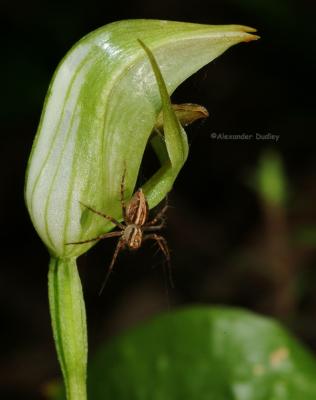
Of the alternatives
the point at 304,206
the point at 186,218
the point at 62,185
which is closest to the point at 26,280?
the point at 186,218

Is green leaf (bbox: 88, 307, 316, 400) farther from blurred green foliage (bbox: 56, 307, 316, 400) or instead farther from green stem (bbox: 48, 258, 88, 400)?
green stem (bbox: 48, 258, 88, 400)

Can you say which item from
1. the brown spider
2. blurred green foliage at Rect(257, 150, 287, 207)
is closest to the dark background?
blurred green foliage at Rect(257, 150, 287, 207)

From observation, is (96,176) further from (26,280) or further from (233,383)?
(26,280)

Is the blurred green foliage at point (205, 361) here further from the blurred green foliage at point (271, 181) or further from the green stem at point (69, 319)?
the blurred green foliage at point (271, 181)

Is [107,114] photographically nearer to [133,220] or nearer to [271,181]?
[133,220]

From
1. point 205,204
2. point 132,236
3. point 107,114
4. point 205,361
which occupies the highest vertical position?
point 107,114

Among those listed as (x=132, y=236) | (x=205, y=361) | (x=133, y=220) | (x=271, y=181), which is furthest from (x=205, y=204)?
(x=133, y=220)
